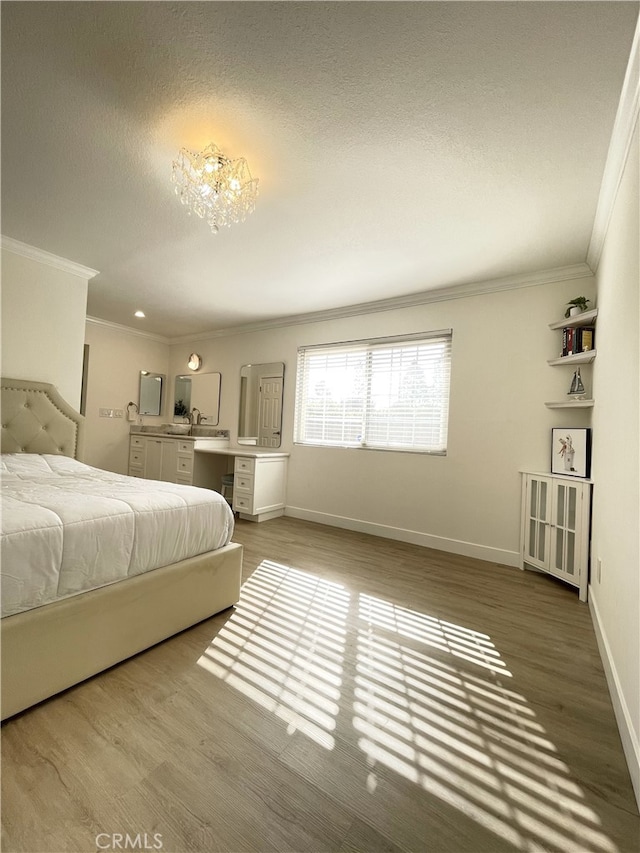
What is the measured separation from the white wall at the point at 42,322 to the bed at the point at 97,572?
1.18 metres

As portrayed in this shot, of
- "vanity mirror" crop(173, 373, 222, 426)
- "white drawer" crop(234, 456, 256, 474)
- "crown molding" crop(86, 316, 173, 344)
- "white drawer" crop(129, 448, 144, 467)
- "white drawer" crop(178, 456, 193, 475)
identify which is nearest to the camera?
"white drawer" crop(234, 456, 256, 474)

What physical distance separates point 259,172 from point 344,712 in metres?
2.59

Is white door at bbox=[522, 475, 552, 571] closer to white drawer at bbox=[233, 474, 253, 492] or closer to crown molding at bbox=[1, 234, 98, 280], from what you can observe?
white drawer at bbox=[233, 474, 253, 492]

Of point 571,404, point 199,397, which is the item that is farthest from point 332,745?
point 199,397

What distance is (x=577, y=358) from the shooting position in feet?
9.02

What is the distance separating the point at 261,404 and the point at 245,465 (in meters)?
0.99

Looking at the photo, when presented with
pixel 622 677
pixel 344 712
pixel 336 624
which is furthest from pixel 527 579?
pixel 344 712

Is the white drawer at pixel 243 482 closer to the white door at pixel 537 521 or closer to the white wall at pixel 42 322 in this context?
the white wall at pixel 42 322

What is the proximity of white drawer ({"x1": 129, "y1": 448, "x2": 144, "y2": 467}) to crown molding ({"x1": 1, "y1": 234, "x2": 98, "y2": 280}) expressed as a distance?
8.37ft

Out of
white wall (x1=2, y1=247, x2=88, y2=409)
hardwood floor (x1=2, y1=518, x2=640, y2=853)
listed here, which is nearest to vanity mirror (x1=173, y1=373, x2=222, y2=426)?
white wall (x1=2, y1=247, x2=88, y2=409)

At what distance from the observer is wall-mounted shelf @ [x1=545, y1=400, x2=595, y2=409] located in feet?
8.77

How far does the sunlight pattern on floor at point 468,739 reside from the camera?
3.42ft

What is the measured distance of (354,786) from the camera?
1111 mm

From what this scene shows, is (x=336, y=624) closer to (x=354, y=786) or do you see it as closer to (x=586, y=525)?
(x=354, y=786)
